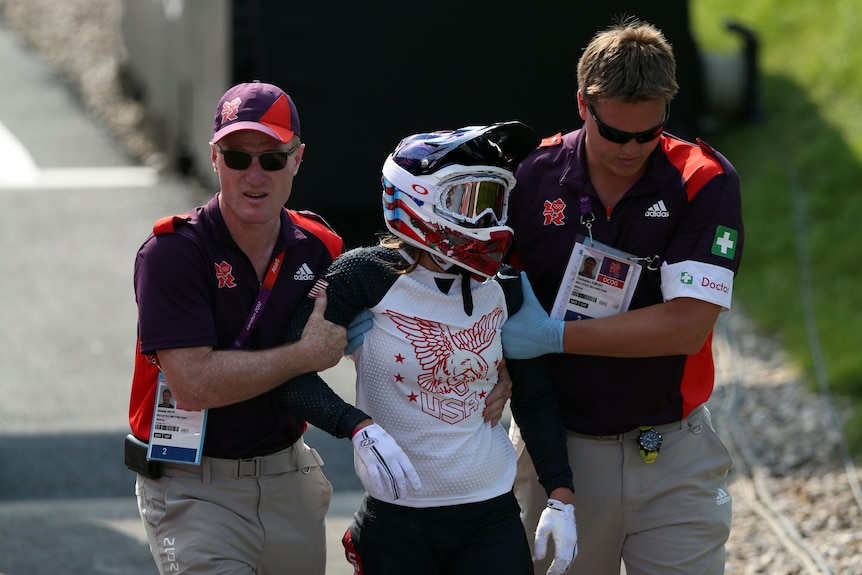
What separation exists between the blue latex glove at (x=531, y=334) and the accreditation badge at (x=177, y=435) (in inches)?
34.4

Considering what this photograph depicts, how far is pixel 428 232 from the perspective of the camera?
3.27 m

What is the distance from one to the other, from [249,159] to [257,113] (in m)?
0.13

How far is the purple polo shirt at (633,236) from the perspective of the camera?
3.58m

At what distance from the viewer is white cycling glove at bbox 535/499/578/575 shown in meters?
3.31

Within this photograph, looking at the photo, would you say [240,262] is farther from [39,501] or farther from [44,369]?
[44,369]

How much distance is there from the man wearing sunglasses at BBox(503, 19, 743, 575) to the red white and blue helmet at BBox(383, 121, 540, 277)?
0.31 m

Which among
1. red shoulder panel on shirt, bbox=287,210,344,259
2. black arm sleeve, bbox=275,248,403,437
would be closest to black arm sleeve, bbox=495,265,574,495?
black arm sleeve, bbox=275,248,403,437

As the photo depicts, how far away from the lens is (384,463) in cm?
309

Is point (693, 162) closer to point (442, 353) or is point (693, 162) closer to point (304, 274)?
point (442, 353)

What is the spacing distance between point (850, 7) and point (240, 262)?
10567 millimetres

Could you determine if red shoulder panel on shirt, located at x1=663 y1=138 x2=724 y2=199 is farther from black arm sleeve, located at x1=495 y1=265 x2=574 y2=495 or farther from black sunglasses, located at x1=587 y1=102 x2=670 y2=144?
black arm sleeve, located at x1=495 y1=265 x2=574 y2=495

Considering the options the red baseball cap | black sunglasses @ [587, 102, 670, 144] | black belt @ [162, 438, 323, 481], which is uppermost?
black sunglasses @ [587, 102, 670, 144]

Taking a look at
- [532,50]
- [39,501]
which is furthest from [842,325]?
[39,501]

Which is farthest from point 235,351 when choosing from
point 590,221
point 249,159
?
point 590,221
